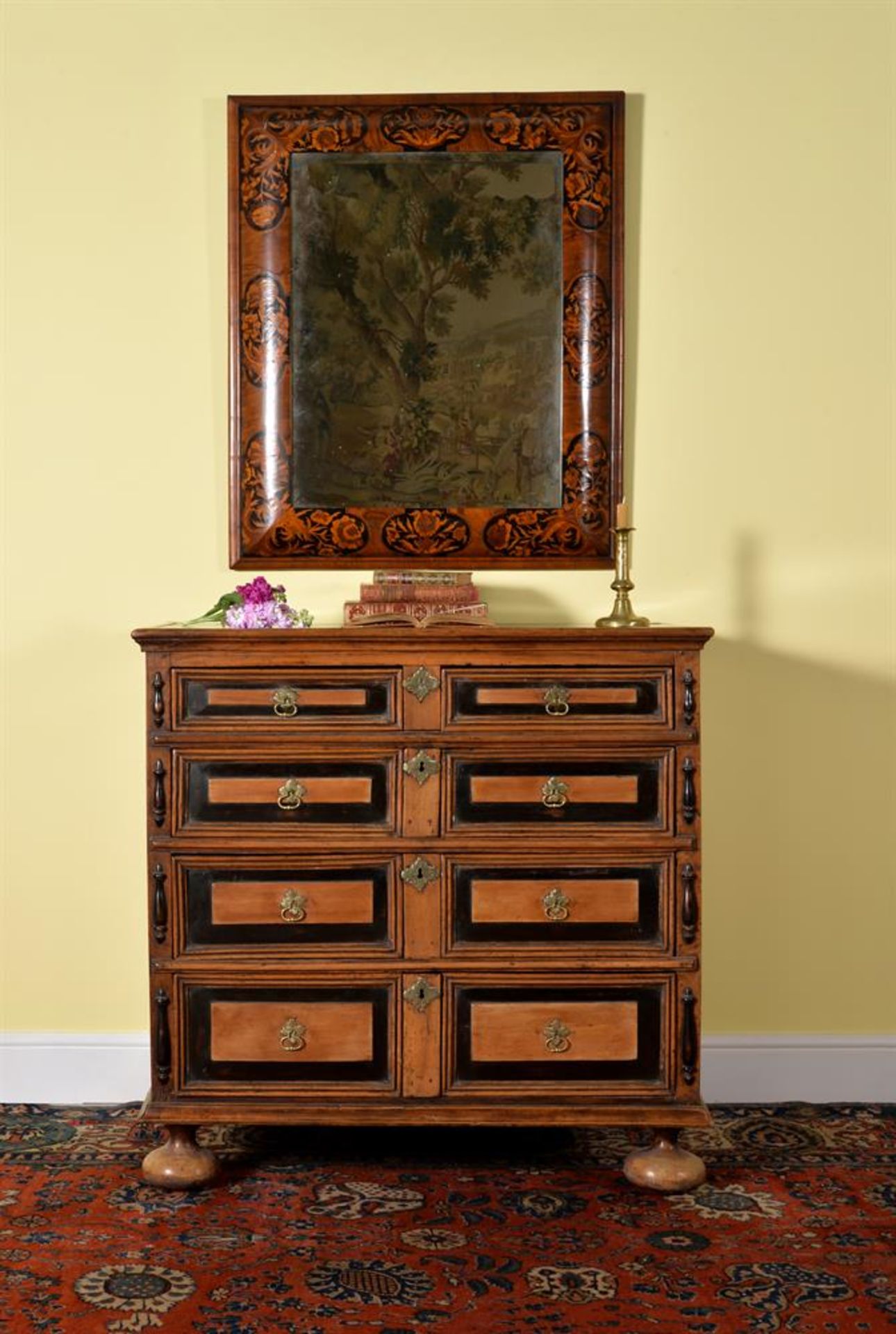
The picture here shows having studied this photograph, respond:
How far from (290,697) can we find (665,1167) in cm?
139

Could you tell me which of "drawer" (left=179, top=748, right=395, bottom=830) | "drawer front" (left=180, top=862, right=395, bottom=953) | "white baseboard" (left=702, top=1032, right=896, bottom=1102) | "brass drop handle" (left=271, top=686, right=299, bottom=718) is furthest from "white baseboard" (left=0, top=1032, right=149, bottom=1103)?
"white baseboard" (left=702, top=1032, right=896, bottom=1102)

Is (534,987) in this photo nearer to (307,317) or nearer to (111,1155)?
(111,1155)

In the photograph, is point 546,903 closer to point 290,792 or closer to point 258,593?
point 290,792

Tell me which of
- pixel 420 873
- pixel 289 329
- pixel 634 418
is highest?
pixel 289 329

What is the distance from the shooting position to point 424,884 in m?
3.01

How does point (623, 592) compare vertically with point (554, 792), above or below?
above

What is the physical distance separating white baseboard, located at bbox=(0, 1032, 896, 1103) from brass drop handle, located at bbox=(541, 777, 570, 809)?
1133 millimetres

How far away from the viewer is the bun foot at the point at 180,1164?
9.93 ft

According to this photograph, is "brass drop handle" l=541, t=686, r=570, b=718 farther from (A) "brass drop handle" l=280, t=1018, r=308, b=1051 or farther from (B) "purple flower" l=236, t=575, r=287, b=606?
(A) "brass drop handle" l=280, t=1018, r=308, b=1051

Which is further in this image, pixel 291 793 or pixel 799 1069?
pixel 799 1069

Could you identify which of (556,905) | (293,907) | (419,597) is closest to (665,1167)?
(556,905)

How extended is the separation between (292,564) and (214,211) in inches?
39.8

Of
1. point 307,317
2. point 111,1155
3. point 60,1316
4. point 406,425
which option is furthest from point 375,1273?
point 307,317

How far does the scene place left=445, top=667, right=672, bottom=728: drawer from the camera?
3.00 meters
